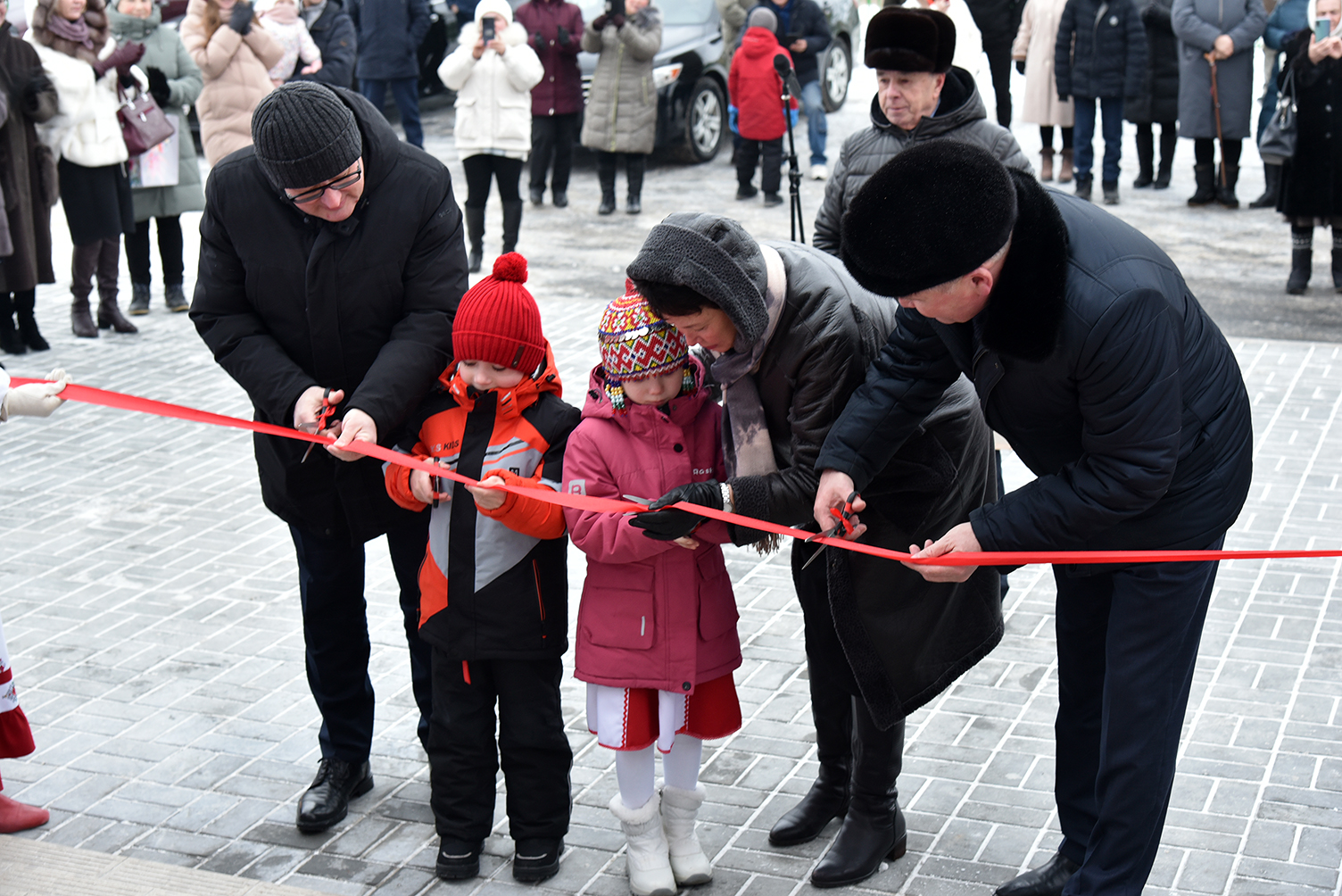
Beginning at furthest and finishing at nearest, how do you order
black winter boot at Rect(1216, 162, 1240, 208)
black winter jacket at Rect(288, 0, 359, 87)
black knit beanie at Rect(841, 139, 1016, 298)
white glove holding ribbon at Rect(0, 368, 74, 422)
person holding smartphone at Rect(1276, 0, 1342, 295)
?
1. black winter boot at Rect(1216, 162, 1240, 208)
2. black winter jacket at Rect(288, 0, 359, 87)
3. person holding smartphone at Rect(1276, 0, 1342, 295)
4. white glove holding ribbon at Rect(0, 368, 74, 422)
5. black knit beanie at Rect(841, 139, 1016, 298)

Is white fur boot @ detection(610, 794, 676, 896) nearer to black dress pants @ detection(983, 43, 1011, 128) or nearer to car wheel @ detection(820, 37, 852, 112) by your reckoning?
black dress pants @ detection(983, 43, 1011, 128)

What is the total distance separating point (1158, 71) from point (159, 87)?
8.91 m

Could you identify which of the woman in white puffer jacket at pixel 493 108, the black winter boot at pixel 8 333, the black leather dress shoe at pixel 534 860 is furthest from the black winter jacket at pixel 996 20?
the black leather dress shoe at pixel 534 860

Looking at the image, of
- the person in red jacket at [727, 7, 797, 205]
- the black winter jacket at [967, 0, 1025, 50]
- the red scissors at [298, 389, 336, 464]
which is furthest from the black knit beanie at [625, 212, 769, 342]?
the black winter jacket at [967, 0, 1025, 50]

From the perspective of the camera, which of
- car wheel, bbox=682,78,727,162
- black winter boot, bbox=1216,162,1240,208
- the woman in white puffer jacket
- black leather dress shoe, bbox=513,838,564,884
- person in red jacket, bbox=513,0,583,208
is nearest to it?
black leather dress shoe, bbox=513,838,564,884

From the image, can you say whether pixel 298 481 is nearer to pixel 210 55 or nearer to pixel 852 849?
pixel 852 849

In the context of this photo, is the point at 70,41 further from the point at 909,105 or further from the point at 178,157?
the point at 909,105

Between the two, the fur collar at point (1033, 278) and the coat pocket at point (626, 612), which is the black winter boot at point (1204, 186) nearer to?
the coat pocket at point (626, 612)

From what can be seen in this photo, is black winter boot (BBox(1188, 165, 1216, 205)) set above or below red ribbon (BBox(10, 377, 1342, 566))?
above

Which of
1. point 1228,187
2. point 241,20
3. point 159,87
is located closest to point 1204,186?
point 1228,187

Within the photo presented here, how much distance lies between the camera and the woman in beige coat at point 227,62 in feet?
33.0

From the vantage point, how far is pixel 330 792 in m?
4.12

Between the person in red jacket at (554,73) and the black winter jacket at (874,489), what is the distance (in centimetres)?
1006

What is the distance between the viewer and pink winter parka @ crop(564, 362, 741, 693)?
3.54 metres
